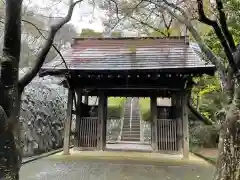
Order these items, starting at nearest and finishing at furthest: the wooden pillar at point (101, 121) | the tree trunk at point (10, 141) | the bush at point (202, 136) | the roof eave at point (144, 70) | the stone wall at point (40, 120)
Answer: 1. the tree trunk at point (10, 141)
2. the roof eave at point (144, 70)
3. the stone wall at point (40, 120)
4. the wooden pillar at point (101, 121)
5. the bush at point (202, 136)

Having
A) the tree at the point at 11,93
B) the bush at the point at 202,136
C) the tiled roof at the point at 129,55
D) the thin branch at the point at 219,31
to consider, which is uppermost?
the tiled roof at the point at 129,55

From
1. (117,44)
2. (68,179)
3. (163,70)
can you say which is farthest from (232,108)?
(117,44)

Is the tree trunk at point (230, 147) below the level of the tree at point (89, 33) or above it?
below

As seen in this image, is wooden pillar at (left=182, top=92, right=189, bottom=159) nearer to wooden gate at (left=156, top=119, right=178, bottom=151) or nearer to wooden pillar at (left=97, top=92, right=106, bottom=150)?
wooden gate at (left=156, top=119, right=178, bottom=151)

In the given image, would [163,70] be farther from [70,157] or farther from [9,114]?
[9,114]

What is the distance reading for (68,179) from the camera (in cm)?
762

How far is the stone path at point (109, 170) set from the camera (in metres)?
7.97

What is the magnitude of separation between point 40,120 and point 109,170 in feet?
18.8

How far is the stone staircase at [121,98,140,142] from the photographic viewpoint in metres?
19.7

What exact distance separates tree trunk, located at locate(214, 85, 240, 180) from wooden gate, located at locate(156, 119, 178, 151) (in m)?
7.20

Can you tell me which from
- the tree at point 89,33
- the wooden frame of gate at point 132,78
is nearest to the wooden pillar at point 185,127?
the wooden frame of gate at point 132,78

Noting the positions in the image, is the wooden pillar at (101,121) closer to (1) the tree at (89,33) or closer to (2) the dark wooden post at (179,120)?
(2) the dark wooden post at (179,120)

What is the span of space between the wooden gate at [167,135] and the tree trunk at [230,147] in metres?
7.20

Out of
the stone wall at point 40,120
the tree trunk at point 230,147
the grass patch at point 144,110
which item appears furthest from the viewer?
the grass patch at point 144,110
